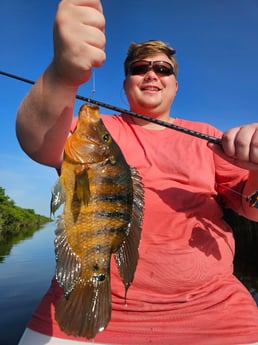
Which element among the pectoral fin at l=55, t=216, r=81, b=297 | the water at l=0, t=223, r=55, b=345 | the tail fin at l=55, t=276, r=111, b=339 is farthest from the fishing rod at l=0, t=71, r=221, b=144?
the water at l=0, t=223, r=55, b=345

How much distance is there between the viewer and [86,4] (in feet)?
6.33

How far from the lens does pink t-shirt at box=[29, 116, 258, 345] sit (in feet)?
7.86

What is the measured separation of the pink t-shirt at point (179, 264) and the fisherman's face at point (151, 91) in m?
0.33

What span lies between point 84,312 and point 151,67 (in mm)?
2391

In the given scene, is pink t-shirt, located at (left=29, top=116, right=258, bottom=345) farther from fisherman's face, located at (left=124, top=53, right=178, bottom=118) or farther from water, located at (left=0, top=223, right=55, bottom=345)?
water, located at (left=0, top=223, right=55, bottom=345)

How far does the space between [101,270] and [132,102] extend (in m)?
1.93

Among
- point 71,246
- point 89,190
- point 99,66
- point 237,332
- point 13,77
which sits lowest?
point 237,332

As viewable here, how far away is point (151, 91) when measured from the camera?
3.48m

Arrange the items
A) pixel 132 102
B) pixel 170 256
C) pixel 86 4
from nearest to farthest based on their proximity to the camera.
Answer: pixel 86 4
pixel 170 256
pixel 132 102

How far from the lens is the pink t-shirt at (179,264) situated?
2395 mm

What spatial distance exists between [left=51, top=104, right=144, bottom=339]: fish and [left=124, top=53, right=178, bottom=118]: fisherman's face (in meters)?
1.14

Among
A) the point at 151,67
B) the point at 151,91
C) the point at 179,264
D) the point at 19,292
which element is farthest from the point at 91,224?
the point at 19,292

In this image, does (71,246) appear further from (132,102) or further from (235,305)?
(132,102)

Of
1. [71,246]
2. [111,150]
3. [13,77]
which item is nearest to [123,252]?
[71,246]
